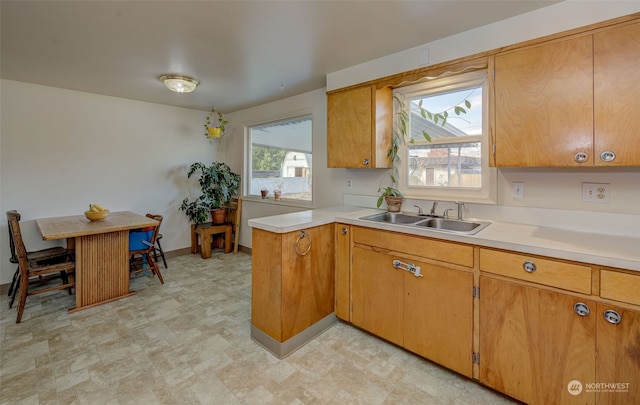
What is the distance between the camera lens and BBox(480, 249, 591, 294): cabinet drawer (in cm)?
135

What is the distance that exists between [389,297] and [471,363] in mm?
606

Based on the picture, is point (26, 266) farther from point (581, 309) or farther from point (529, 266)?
point (581, 309)

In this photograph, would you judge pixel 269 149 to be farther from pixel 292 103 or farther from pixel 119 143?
pixel 119 143

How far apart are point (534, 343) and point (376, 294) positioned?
3.14 feet

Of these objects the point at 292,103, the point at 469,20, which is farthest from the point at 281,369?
the point at 292,103

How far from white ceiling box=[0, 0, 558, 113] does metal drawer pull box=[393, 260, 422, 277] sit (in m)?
1.65

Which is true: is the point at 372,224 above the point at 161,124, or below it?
below

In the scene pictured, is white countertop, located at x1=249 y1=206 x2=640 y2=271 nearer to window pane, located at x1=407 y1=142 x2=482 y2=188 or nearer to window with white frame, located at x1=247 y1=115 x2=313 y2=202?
window pane, located at x1=407 y1=142 x2=482 y2=188

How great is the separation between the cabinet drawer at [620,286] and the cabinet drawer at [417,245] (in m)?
0.56

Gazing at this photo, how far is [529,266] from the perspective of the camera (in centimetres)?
148

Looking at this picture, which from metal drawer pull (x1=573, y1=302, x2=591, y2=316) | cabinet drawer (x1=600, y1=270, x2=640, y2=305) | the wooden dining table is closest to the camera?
cabinet drawer (x1=600, y1=270, x2=640, y2=305)

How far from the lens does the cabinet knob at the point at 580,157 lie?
162cm

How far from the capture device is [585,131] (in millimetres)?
1604

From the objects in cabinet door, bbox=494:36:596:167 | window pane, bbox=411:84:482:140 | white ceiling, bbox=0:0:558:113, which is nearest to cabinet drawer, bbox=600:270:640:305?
cabinet door, bbox=494:36:596:167
